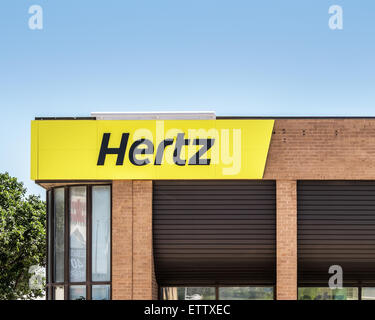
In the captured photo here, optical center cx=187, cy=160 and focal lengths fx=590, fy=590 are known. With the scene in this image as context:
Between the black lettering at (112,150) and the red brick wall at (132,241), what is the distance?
2.00 ft

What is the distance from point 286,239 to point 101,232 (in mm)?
4850

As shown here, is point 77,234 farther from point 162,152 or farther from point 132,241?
point 162,152

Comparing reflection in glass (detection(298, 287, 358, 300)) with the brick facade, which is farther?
reflection in glass (detection(298, 287, 358, 300))

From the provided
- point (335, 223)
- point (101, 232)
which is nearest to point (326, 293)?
point (335, 223)

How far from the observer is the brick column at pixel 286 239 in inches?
596

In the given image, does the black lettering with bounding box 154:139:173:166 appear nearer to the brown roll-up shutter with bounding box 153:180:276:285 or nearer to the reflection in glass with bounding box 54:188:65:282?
the brown roll-up shutter with bounding box 153:180:276:285

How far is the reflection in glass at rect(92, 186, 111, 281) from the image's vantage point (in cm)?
1550

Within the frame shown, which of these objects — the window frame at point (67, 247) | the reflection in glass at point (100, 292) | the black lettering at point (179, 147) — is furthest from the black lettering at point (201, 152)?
the reflection in glass at point (100, 292)

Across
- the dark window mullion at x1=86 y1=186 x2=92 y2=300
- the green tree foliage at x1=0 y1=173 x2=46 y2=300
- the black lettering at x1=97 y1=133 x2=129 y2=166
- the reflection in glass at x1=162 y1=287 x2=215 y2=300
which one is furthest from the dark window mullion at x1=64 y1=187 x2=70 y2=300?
the green tree foliage at x1=0 y1=173 x2=46 y2=300

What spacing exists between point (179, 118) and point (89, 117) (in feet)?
7.80

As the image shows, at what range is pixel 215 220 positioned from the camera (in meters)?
15.6

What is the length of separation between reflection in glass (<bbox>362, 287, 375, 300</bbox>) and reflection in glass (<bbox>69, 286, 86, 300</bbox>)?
7602mm
